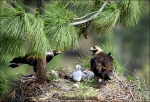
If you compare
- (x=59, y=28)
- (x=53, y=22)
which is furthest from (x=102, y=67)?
(x=53, y=22)

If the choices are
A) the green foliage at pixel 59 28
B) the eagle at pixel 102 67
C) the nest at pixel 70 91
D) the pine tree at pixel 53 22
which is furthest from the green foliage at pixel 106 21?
the nest at pixel 70 91

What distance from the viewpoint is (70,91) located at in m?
7.46

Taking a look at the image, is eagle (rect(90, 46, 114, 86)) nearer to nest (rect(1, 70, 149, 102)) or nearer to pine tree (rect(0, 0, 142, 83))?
nest (rect(1, 70, 149, 102))

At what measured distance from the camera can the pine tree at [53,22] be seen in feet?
22.0

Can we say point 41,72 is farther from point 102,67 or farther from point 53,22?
point 53,22

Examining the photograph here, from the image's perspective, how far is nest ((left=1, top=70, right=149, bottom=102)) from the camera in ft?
24.0

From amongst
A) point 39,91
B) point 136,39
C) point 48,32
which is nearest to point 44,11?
point 48,32

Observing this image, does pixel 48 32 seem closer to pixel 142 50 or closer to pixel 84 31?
pixel 84 31

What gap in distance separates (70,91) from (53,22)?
118cm

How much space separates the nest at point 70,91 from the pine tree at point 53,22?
250 millimetres

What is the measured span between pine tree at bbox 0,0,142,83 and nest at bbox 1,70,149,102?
0.25 meters

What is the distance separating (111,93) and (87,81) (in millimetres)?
494

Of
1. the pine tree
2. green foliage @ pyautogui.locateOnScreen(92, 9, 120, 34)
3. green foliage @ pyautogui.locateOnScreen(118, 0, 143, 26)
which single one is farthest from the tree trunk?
green foliage @ pyautogui.locateOnScreen(118, 0, 143, 26)

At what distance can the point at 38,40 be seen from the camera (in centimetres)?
676
